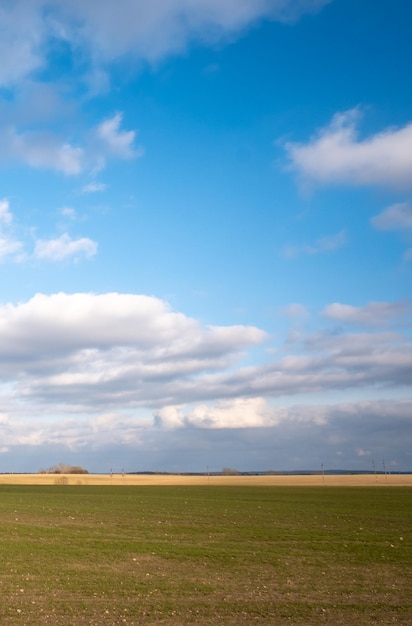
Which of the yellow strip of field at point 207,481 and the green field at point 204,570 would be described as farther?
the yellow strip of field at point 207,481

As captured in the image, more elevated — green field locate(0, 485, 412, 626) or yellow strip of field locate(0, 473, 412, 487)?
green field locate(0, 485, 412, 626)

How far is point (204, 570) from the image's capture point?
22953mm

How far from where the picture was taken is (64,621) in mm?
15469

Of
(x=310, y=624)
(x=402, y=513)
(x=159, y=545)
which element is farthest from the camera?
(x=402, y=513)

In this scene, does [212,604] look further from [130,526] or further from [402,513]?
[402,513]

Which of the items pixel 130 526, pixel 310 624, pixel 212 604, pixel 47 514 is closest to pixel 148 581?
pixel 212 604

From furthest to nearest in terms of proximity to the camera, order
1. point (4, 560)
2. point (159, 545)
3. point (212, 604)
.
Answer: point (159, 545), point (4, 560), point (212, 604)

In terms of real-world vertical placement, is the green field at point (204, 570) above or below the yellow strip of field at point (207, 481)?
above

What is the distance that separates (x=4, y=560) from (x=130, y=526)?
12.1 m

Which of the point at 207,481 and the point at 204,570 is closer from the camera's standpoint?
the point at 204,570

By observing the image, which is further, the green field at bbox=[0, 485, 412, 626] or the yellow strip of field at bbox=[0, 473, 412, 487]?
the yellow strip of field at bbox=[0, 473, 412, 487]

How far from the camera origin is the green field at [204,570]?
54.3ft

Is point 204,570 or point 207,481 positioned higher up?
point 204,570

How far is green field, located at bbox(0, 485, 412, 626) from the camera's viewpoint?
16562mm
